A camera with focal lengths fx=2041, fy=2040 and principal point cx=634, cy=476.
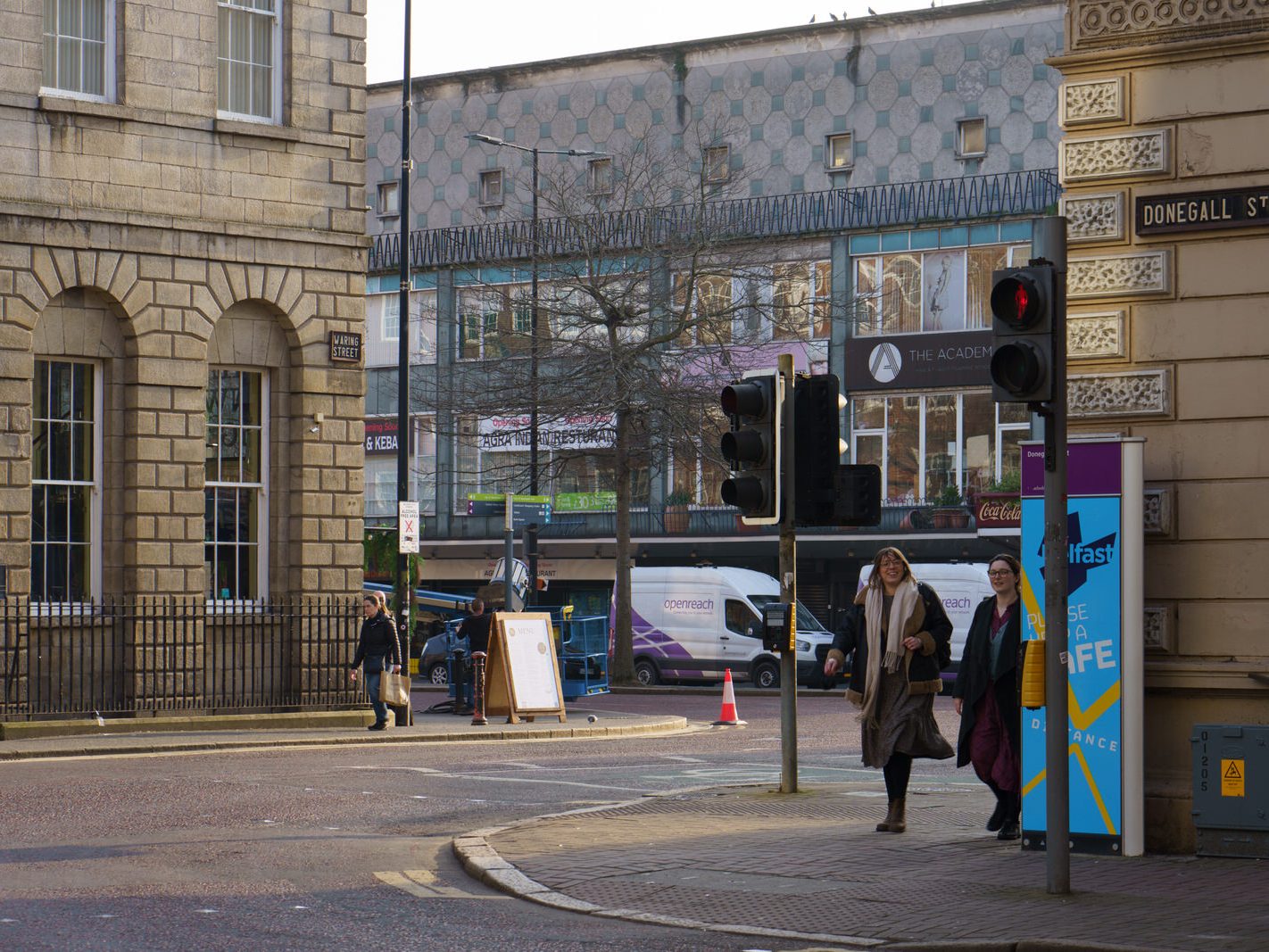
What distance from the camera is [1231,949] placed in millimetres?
8055

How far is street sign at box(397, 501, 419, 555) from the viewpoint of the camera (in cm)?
2706

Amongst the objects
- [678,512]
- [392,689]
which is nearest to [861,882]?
[392,689]

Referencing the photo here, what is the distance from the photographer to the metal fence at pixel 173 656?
21828 mm

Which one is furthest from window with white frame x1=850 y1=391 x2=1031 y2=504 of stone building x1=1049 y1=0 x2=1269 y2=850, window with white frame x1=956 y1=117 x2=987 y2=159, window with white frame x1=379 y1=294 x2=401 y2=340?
stone building x1=1049 y1=0 x2=1269 y2=850

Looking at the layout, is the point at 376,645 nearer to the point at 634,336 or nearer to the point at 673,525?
the point at 634,336

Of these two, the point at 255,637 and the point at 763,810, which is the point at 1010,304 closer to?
the point at 763,810

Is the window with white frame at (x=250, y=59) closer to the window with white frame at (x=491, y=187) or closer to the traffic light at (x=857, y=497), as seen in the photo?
the traffic light at (x=857, y=497)

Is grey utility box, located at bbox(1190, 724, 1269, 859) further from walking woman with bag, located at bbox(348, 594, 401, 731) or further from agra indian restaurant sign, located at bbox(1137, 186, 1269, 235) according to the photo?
walking woman with bag, located at bbox(348, 594, 401, 731)

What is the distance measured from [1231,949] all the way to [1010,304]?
3098 millimetres

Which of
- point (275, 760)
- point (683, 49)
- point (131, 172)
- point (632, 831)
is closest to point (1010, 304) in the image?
point (632, 831)

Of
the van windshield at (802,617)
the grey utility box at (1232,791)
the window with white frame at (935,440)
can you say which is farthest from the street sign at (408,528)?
the window with white frame at (935,440)

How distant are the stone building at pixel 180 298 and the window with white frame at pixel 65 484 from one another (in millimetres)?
22

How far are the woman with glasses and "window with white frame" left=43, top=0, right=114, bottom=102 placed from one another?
43.7 ft

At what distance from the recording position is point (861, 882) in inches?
404
